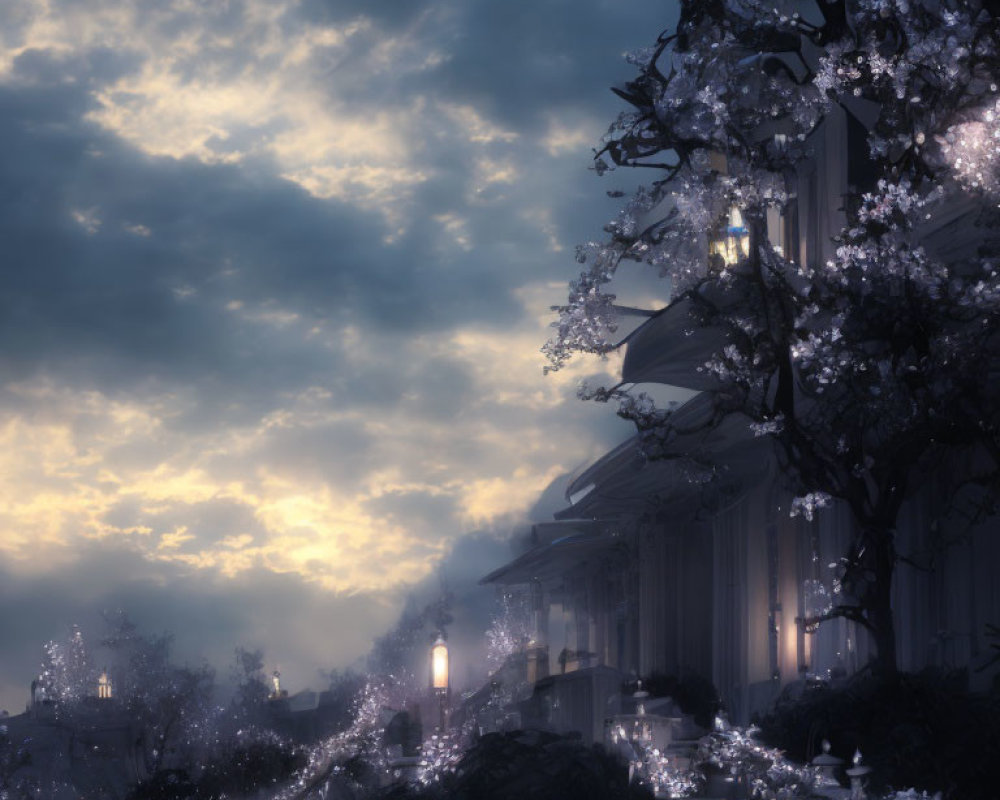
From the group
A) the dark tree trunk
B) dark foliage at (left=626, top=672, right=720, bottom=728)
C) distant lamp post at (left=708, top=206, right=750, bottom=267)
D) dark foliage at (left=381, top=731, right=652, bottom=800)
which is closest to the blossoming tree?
the dark tree trunk

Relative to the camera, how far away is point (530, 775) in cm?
1515

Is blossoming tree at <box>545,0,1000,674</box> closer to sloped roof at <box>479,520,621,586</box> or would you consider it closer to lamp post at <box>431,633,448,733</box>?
lamp post at <box>431,633,448,733</box>

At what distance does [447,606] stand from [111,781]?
30438 millimetres

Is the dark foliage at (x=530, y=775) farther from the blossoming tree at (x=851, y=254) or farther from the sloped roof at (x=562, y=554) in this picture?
the sloped roof at (x=562, y=554)

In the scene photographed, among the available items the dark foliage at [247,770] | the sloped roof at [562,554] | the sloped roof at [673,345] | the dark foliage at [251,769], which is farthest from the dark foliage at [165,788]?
the sloped roof at [562,554]

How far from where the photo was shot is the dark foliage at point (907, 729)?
13875 mm

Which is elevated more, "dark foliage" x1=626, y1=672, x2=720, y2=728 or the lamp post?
the lamp post

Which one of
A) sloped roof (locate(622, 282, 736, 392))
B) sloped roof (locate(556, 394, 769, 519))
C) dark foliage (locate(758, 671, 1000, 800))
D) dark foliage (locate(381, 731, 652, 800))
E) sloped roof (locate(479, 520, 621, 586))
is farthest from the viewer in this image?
sloped roof (locate(479, 520, 621, 586))

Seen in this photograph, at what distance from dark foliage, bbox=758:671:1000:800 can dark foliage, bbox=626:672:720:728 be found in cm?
1035

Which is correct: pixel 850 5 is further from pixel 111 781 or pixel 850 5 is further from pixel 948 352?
pixel 111 781

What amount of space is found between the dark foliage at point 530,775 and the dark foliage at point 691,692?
13.5m

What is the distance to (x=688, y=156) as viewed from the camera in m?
18.3

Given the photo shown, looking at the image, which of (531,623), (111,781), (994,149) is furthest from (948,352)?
(531,623)

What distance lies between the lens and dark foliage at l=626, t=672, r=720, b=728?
95.6ft
